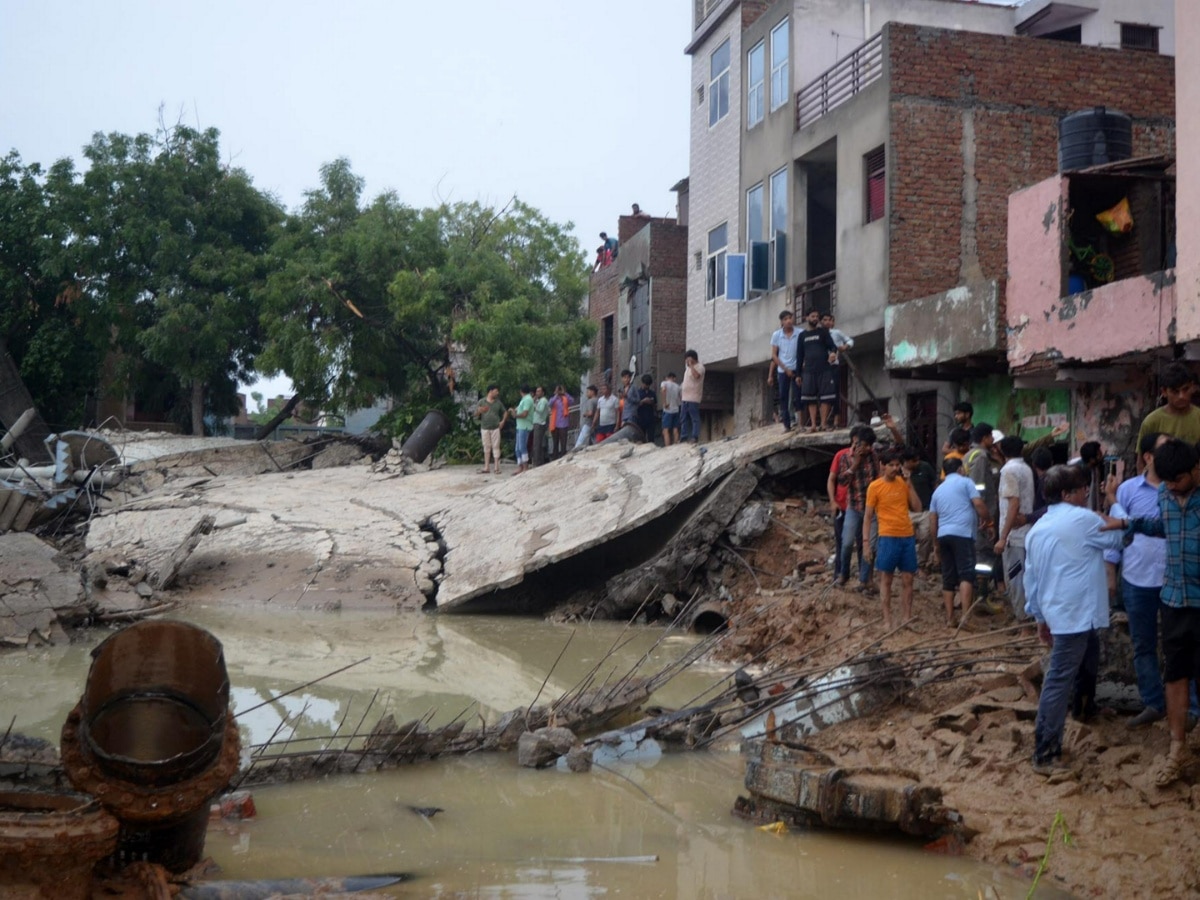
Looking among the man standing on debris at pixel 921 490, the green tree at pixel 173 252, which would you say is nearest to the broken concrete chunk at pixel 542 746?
the man standing on debris at pixel 921 490

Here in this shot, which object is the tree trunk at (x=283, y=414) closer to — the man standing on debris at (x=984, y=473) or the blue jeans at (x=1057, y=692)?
the man standing on debris at (x=984, y=473)

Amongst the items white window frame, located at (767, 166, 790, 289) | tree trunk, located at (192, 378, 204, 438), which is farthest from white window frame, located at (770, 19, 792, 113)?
tree trunk, located at (192, 378, 204, 438)

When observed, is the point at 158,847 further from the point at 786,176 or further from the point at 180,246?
the point at 180,246

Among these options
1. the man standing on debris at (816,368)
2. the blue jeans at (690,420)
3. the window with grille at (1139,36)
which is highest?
the window with grille at (1139,36)

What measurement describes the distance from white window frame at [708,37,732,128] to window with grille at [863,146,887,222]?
5.88m

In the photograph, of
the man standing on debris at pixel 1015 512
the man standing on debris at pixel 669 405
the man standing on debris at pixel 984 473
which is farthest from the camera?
Result: the man standing on debris at pixel 669 405

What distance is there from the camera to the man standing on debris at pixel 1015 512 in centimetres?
866

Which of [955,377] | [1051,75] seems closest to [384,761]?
[955,377]

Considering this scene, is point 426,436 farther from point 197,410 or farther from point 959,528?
point 959,528

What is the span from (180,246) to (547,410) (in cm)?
1343

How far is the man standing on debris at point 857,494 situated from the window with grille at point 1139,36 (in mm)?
14816

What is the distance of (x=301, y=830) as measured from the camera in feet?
18.4

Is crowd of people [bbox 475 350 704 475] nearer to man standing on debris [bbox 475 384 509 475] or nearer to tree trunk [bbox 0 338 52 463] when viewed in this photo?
man standing on debris [bbox 475 384 509 475]

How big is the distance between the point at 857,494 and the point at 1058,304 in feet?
10.2
